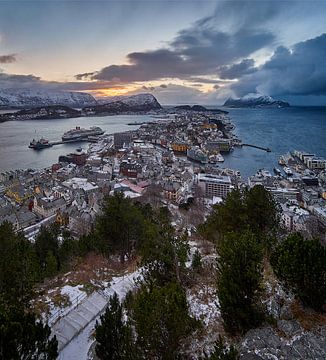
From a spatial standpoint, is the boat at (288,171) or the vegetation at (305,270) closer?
the vegetation at (305,270)

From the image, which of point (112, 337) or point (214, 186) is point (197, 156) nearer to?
point (214, 186)

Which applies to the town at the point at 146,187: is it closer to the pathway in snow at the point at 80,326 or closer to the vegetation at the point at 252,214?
the vegetation at the point at 252,214

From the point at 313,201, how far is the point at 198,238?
12129 mm

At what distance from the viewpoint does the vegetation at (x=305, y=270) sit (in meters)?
3.02

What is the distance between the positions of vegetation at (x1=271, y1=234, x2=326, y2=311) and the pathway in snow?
2.29 meters

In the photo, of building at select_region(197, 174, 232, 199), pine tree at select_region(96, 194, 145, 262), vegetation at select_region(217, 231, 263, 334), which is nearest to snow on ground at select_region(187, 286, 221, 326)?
vegetation at select_region(217, 231, 263, 334)

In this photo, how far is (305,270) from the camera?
3025mm

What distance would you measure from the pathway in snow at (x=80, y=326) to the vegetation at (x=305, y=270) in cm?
229

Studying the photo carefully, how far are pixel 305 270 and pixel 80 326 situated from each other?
266cm

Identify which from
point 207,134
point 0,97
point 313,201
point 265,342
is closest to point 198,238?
point 265,342

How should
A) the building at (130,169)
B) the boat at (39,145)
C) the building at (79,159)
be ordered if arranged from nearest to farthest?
1. the building at (130,169)
2. the building at (79,159)
3. the boat at (39,145)

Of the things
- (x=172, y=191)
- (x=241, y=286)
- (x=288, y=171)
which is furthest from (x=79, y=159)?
(x=241, y=286)

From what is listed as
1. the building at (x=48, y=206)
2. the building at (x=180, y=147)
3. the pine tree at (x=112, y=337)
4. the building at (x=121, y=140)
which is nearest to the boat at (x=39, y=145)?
the building at (x=121, y=140)

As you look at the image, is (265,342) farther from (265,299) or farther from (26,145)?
(26,145)
